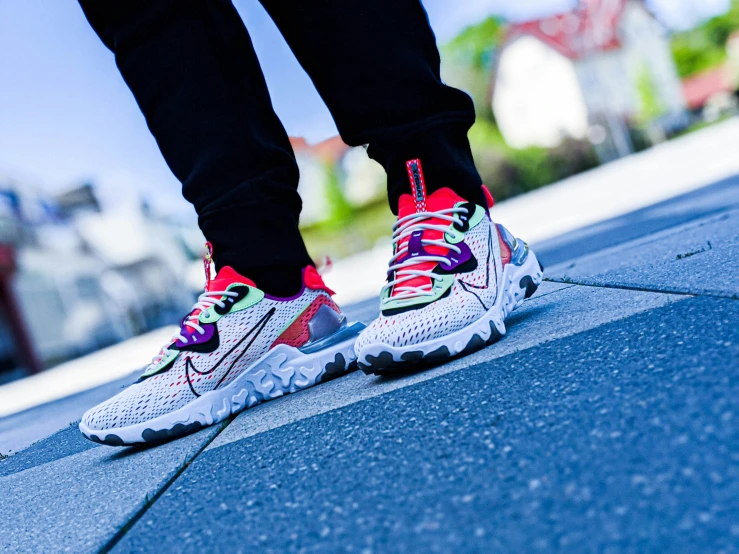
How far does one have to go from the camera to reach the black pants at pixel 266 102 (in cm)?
120

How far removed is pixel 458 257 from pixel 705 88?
1764 inches

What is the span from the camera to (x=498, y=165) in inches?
1037

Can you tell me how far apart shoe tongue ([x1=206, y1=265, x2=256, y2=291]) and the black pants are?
14 mm

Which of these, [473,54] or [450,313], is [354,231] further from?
[450,313]

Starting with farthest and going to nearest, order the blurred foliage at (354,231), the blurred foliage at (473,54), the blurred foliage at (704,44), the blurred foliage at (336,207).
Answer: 1. the blurred foliage at (704,44)
2. the blurred foliage at (473,54)
3. the blurred foliage at (336,207)
4. the blurred foliage at (354,231)

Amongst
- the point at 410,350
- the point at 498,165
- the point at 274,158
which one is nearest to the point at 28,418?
the point at 274,158

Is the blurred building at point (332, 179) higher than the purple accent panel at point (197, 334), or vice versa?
the blurred building at point (332, 179)

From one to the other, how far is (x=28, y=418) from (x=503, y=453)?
264 centimetres

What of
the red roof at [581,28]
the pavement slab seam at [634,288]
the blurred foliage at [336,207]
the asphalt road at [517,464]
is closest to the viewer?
the asphalt road at [517,464]

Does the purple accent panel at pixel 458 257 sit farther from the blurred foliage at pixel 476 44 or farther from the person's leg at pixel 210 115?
the blurred foliage at pixel 476 44

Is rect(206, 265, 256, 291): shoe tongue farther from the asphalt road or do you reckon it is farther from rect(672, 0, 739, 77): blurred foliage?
rect(672, 0, 739, 77): blurred foliage

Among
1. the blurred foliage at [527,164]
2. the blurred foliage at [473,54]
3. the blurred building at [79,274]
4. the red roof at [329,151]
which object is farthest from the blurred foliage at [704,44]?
the blurred building at [79,274]

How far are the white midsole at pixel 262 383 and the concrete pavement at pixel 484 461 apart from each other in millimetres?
40

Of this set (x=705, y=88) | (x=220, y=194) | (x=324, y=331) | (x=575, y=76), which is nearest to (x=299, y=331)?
(x=324, y=331)
